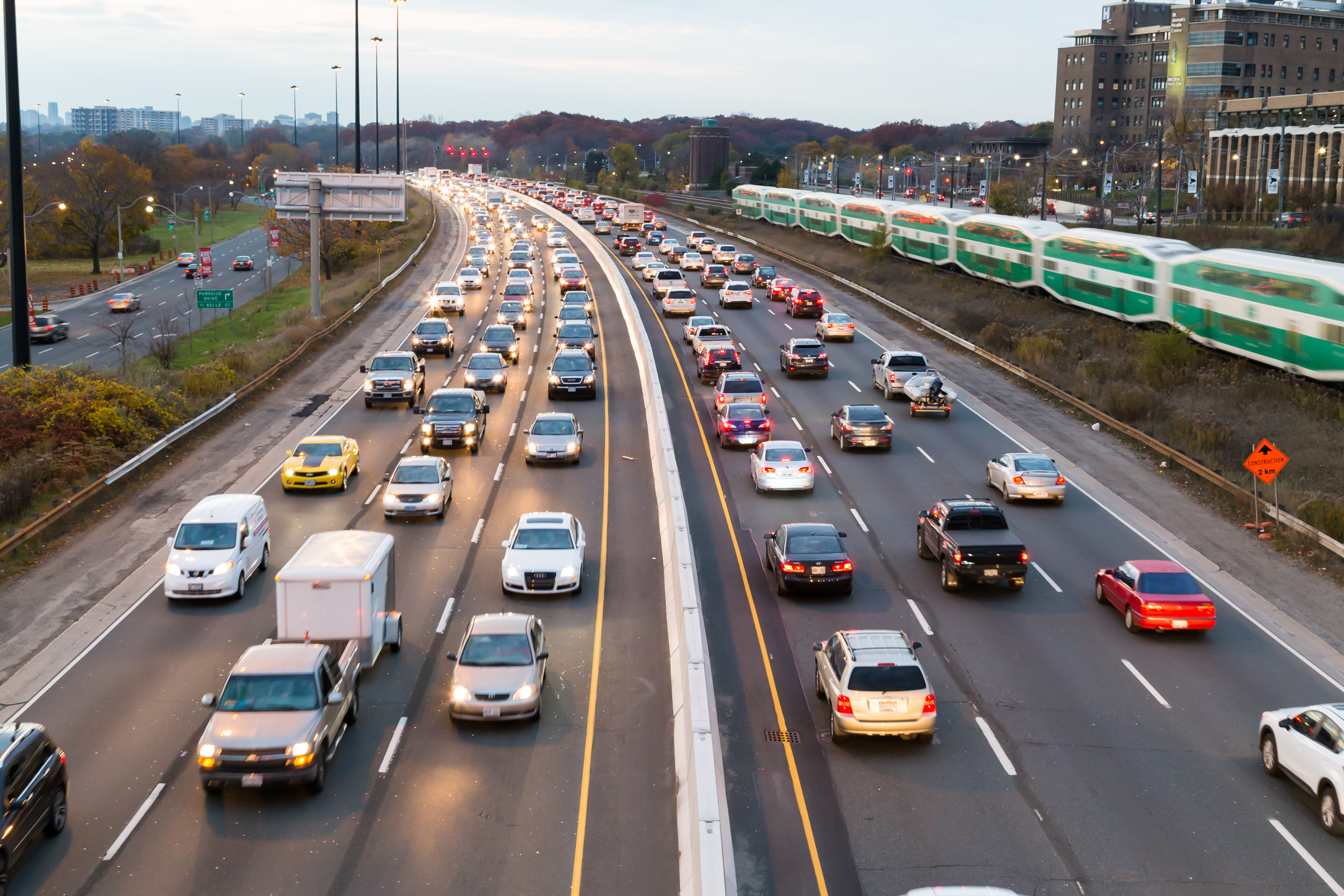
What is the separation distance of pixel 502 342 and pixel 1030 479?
2571 cm

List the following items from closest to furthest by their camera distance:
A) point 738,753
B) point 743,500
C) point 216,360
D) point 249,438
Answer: point 738,753 < point 743,500 < point 249,438 < point 216,360

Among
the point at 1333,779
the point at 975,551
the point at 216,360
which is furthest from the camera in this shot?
the point at 216,360

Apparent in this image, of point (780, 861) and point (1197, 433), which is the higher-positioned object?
point (1197, 433)

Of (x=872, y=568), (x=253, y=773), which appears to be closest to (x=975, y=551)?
(x=872, y=568)

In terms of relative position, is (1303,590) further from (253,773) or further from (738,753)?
(253,773)

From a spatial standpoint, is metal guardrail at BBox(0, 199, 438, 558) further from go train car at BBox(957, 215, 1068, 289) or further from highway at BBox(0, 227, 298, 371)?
go train car at BBox(957, 215, 1068, 289)

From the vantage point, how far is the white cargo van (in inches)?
774

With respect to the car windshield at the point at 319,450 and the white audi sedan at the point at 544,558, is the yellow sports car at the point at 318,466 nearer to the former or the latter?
the car windshield at the point at 319,450

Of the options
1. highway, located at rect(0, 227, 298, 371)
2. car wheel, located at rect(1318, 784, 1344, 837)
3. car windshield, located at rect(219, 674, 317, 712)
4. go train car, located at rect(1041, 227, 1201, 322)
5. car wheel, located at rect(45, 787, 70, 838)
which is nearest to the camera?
car wheel, located at rect(45, 787, 70, 838)

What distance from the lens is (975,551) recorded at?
80.7 feet

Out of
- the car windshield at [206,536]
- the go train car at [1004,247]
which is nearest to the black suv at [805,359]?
the go train car at [1004,247]

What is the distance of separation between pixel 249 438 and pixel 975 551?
76.3 ft

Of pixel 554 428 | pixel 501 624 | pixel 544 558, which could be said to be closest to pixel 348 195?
pixel 554 428

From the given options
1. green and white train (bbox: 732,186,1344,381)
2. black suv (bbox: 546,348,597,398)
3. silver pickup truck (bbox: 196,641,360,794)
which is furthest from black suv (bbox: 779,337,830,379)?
silver pickup truck (bbox: 196,641,360,794)
